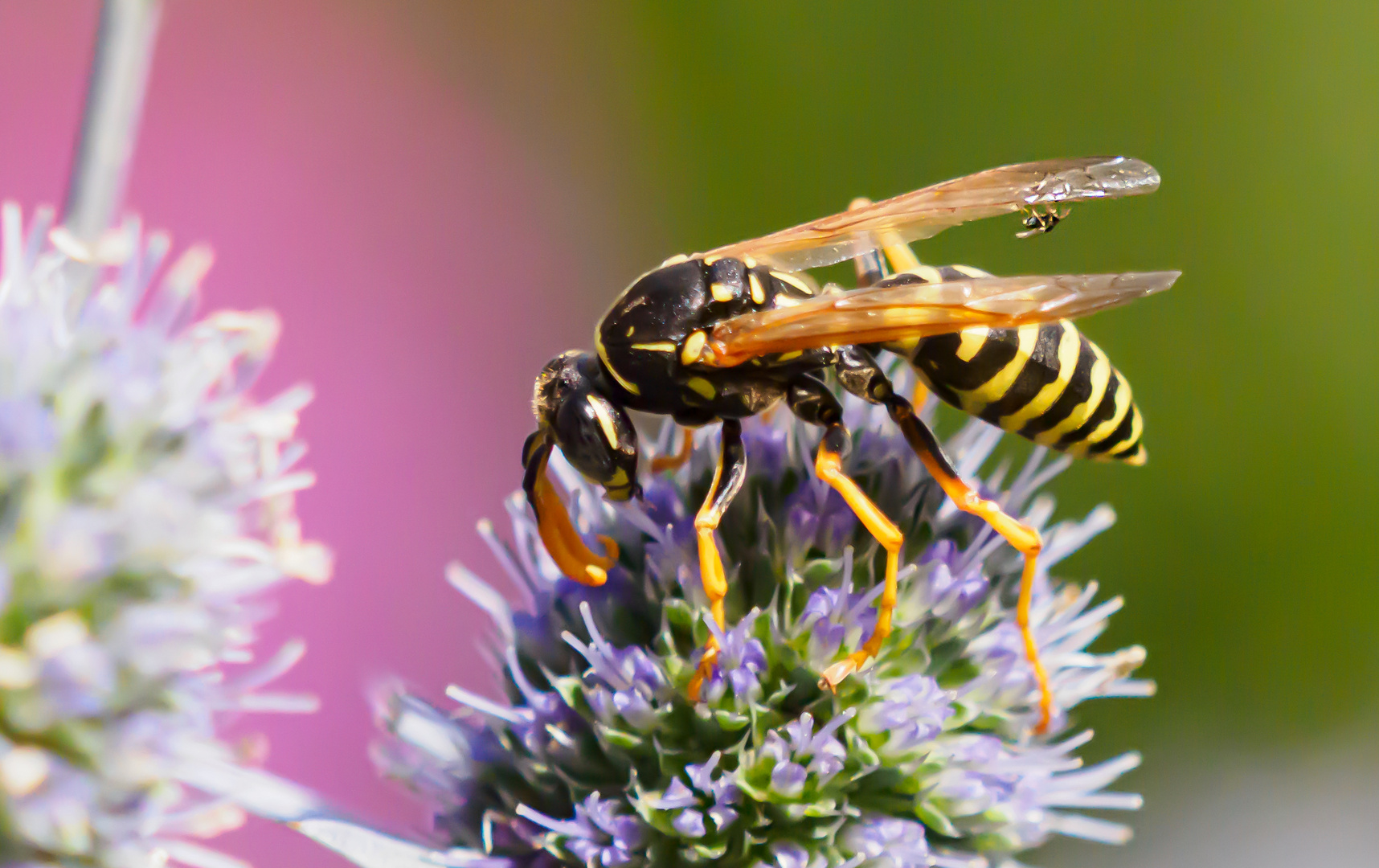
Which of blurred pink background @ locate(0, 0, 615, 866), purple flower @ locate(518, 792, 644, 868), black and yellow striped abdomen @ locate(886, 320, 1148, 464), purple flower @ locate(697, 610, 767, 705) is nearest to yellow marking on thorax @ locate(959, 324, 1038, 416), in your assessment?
black and yellow striped abdomen @ locate(886, 320, 1148, 464)

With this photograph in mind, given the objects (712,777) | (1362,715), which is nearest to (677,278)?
(712,777)

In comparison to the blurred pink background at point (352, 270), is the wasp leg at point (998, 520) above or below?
below

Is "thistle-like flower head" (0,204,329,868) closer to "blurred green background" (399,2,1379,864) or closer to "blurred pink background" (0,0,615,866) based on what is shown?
"blurred pink background" (0,0,615,866)

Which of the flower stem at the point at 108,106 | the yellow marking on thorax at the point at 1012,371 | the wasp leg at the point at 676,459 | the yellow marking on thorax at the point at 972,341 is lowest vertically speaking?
the yellow marking on thorax at the point at 1012,371

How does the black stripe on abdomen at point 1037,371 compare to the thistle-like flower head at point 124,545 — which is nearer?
the thistle-like flower head at point 124,545

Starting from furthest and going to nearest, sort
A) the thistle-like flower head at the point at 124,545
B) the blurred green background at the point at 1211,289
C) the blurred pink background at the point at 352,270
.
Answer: the blurred pink background at the point at 352,270 < the blurred green background at the point at 1211,289 < the thistle-like flower head at the point at 124,545

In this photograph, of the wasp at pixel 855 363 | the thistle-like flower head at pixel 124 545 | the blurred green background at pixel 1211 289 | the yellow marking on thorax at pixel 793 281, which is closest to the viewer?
the thistle-like flower head at pixel 124 545

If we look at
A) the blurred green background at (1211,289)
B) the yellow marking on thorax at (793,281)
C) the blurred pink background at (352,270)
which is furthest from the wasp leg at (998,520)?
the blurred pink background at (352,270)

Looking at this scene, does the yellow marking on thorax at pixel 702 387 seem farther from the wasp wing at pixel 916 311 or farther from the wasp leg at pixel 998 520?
the wasp leg at pixel 998 520
